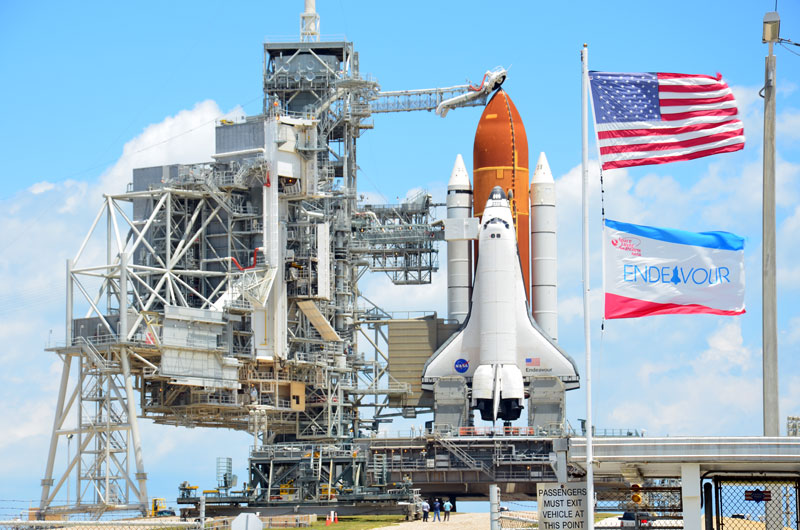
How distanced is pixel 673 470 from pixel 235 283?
1828 inches

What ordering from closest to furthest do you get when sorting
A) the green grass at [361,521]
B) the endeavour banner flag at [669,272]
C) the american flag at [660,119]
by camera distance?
the endeavour banner flag at [669,272], the american flag at [660,119], the green grass at [361,521]

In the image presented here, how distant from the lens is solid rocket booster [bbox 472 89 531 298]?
223 feet

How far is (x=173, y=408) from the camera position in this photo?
67.6 m

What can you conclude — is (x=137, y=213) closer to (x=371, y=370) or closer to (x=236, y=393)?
(x=236, y=393)

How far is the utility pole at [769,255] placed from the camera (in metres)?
24.7

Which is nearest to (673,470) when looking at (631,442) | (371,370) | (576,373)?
(631,442)

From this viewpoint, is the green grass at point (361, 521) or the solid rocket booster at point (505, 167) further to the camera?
the solid rocket booster at point (505, 167)

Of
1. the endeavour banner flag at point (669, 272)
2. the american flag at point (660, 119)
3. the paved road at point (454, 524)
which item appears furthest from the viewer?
the paved road at point (454, 524)

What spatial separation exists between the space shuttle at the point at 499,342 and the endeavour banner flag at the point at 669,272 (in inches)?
1516

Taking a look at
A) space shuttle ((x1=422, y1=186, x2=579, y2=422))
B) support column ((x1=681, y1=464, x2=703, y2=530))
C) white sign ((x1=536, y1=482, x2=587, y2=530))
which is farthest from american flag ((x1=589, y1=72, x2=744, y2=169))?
space shuttle ((x1=422, y1=186, x2=579, y2=422))

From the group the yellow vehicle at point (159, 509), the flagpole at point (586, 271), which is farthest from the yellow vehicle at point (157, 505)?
the flagpole at point (586, 271)

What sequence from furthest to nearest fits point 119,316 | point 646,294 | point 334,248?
point 334,248, point 119,316, point 646,294

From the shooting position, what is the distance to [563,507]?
21.5 metres

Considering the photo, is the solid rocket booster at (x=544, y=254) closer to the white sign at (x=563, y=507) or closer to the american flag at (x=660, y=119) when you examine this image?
the american flag at (x=660, y=119)
